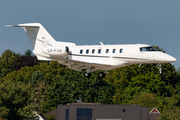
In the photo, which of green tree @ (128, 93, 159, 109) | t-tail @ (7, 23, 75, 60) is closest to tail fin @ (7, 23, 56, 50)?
t-tail @ (7, 23, 75, 60)

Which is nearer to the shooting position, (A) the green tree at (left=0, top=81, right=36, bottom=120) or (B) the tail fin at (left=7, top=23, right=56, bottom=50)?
(B) the tail fin at (left=7, top=23, right=56, bottom=50)

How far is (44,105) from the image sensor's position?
7981cm

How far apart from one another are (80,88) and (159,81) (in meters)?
17.4

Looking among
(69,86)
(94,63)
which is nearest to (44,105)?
(69,86)

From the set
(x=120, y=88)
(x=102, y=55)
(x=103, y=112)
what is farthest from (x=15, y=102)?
(x=120, y=88)

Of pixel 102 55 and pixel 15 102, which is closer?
pixel 102 55

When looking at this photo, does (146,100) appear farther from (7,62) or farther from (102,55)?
(7,62)

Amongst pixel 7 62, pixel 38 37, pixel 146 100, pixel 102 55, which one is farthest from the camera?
pixel 7 62

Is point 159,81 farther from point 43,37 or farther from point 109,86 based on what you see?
point 43,37

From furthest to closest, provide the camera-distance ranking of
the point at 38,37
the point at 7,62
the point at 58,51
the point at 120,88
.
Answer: the point at 7,62
the point at 120,88
the point at 38,37
the point at 58,51

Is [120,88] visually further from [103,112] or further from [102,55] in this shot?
[102,55]

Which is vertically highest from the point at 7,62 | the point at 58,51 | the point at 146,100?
the point at 7,62

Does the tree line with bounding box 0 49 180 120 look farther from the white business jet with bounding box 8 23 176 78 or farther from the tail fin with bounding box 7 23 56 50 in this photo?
the white business jet with bounding box 8 23 176 78

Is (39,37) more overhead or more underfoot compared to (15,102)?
more overhead
